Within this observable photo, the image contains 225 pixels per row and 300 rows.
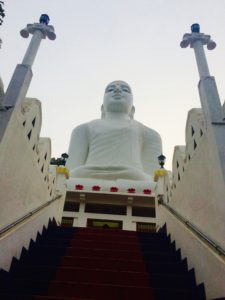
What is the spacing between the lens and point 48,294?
3.16m

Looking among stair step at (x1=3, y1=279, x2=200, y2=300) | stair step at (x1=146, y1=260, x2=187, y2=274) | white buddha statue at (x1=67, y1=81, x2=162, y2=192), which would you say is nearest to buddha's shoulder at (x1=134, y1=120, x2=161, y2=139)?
white buddha statue at (x1=67, y1=81, x2=162, y2=192)

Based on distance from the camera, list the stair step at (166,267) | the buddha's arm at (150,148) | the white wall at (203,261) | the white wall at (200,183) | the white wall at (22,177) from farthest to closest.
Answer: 1. the buddha's arm at (150,148)
2. the stair step at (166,267)
3. the white wall at (22,177)
4. the white wall at (200,183)
5. the white wall at (203,261)

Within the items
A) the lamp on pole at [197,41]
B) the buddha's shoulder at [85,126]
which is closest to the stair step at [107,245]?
the lamp on pole at [197,41]

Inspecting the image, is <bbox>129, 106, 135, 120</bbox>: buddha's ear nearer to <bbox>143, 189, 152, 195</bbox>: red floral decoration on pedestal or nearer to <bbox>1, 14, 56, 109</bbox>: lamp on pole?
<bbox>143, 189, 152, 195</bbox>: red floral decoration on pedestal

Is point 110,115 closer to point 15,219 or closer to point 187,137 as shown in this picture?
point 187,137

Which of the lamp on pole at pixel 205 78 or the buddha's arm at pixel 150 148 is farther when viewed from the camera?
the buddha's arm at pixel 150 148

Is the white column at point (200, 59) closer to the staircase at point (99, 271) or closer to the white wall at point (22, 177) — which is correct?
the white wall at point (22, 177)

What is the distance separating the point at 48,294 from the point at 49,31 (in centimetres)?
465

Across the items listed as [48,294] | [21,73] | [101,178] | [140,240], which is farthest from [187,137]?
[101,178]

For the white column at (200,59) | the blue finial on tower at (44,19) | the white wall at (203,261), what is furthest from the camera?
the blue finial on tower at (44,19)

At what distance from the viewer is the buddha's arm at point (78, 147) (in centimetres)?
1273

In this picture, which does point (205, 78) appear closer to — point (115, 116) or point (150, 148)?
point (150, 148)

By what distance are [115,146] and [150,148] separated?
1744 millimetres

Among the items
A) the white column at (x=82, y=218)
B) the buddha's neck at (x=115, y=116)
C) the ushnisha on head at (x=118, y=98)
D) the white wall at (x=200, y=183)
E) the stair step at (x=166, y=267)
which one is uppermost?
the ushnisha on head at (x=118, y=98)
